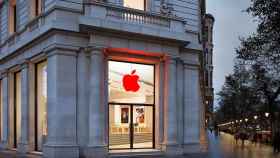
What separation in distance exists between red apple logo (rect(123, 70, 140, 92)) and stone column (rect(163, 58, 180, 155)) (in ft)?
5.46

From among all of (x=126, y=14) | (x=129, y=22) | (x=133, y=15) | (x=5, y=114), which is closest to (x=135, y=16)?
(x=133, y=15)

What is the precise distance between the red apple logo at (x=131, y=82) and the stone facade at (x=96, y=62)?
854 mm

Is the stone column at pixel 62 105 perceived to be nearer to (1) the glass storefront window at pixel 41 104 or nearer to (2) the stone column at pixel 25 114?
(1) the glass storefront window at pixel 41 104

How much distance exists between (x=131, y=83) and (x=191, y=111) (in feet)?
14.0

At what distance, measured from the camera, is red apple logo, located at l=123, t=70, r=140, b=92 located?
22.9 m

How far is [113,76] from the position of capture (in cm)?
2256

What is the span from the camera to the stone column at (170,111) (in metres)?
23.1

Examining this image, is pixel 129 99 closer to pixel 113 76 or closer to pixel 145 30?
pixel 113 76

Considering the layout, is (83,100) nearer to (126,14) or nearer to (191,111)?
(126,14)

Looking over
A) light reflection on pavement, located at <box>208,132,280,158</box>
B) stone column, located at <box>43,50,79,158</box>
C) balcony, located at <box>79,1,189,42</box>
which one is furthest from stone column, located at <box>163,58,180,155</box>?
stone column, located at <box>43,50,79,158</box>

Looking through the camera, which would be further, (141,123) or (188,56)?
(188,56)

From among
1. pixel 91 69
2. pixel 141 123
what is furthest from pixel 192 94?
pixel 91 69

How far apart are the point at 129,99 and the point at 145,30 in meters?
3.76

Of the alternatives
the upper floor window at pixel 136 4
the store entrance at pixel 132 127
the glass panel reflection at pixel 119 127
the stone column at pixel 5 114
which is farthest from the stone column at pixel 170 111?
the stone column at pixel 5 114
